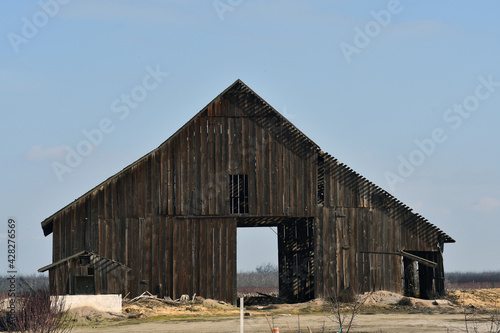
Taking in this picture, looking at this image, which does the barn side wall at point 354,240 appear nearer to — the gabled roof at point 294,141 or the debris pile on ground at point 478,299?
the gabled roof at point 294,141

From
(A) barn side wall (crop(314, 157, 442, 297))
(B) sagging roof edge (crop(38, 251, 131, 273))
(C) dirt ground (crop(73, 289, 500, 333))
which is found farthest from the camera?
(A) barn side wall (crop(314, 157, 442, 297))

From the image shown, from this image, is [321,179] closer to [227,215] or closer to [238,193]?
[238,193]

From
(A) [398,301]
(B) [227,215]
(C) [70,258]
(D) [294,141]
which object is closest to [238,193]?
(B) [227,215]

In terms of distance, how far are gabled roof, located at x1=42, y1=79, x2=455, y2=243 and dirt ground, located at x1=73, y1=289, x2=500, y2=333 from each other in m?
4.53

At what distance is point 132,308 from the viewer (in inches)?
1436

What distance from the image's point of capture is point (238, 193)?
132 feet

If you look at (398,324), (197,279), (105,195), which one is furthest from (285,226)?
(398,324)

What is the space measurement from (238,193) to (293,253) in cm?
705

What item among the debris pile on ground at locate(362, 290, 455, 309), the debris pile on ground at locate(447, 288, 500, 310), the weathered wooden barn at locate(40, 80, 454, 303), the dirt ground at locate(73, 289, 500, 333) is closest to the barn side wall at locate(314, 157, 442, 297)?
the weathered wooden barn at locate(40, 80, 454, 303)

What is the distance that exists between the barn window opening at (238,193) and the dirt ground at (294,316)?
4.67 metres

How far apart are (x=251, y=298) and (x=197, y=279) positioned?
596 centimetres

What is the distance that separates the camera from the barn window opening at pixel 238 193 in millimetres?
40062

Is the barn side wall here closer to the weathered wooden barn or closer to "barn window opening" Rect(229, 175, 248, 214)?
the weathered wooden barn

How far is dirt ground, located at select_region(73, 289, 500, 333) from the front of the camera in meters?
31.0
